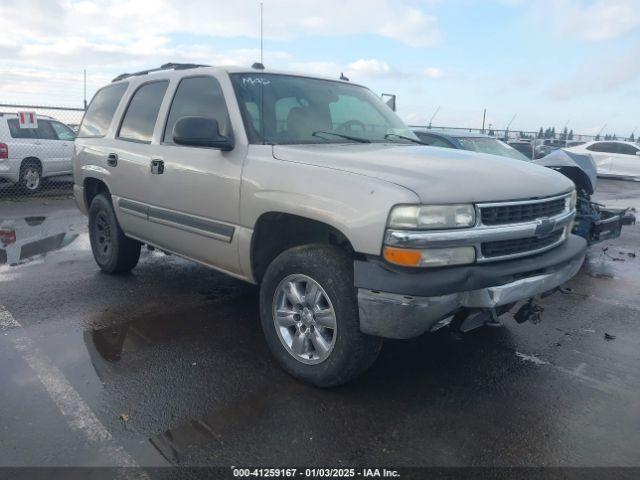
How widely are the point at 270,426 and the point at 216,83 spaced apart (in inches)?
102

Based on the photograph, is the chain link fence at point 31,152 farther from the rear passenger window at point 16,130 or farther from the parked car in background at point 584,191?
the parked car in background at point 584,191

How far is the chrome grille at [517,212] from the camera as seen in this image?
119 inches

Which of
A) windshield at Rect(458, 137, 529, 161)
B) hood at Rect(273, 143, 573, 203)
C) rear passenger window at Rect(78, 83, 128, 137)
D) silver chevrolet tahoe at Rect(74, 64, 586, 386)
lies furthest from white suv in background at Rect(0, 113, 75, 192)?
hood at Rect(273, 143, 573, 203)

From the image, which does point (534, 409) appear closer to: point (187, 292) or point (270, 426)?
point (270, 426)

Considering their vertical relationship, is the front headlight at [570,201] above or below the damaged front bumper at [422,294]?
above

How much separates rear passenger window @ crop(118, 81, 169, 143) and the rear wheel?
837 centimetres


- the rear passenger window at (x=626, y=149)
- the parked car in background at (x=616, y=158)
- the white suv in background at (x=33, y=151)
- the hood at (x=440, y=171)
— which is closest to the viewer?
the hood at (x=440, y=171)

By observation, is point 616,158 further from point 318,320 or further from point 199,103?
point 318,320

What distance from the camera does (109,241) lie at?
567 centimetres

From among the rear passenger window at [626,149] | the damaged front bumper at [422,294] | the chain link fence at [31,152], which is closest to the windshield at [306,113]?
the damaged front bumper at [422,294]

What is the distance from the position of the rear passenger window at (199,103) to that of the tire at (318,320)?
1.19m

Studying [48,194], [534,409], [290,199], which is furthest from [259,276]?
[48,194]

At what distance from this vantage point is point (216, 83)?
13.6 ft

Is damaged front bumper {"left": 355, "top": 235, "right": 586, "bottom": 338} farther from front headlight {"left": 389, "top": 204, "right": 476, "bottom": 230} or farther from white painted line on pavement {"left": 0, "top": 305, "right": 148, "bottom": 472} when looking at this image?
white painted line on pavement {"left": 0, "top": 305, "right": 148, "bottom": 472}
